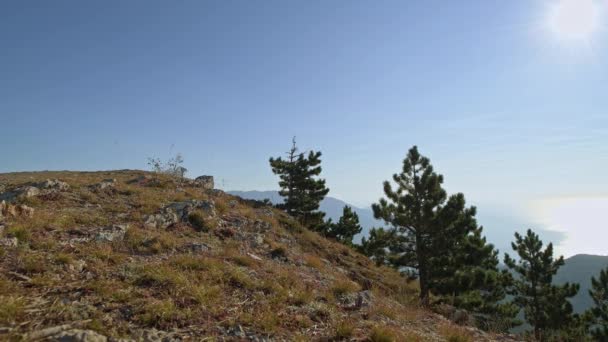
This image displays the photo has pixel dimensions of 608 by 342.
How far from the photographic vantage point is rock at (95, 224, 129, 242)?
8.59 meters

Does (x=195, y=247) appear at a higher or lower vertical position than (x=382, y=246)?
lower

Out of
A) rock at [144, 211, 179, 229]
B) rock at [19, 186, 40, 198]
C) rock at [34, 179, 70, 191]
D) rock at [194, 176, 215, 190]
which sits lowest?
rock at [144, 211, 179, 229]

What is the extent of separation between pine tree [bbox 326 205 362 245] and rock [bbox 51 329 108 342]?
28663 millimetres

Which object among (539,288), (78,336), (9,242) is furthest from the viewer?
(539,288)

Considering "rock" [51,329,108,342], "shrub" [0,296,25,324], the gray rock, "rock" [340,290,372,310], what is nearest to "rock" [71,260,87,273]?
"shrub" [0,296,25,324]

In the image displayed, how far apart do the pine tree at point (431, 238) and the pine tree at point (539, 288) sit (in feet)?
38.3

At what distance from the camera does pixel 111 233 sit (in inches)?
352

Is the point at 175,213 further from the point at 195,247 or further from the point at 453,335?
the point at 453,335

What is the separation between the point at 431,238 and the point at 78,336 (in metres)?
19.6

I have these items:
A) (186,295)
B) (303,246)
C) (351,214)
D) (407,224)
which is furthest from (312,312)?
(351,214)

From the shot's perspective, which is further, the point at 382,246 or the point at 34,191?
the point at 382,246

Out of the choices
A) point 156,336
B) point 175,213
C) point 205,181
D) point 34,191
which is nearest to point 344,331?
point 156,336

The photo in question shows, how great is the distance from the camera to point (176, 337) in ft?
15.8

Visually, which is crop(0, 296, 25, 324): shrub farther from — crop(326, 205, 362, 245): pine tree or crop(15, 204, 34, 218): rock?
crop(326, 205, 362, 245): pine tree
